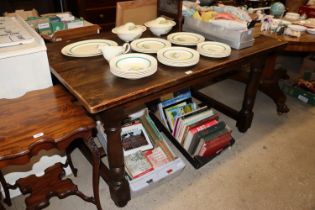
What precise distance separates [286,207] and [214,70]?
922mm

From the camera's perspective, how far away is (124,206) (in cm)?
148

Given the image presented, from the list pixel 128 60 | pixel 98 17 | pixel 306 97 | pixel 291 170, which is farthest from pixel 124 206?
pixel 98 17

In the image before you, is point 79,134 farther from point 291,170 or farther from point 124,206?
point 291,170

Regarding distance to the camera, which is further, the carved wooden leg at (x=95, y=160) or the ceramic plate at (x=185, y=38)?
the ceramic plate at (x=185, y=38)

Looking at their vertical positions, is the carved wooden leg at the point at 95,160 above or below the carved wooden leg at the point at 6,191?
above

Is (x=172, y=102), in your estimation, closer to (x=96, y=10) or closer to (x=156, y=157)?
(x=156, y=157)

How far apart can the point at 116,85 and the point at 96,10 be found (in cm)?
233

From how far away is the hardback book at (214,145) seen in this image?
5.52 ft

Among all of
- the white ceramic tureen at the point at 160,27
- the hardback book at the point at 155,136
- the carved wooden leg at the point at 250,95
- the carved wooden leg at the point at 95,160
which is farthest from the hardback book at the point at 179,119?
the carved wooden leg at the point at 95,160

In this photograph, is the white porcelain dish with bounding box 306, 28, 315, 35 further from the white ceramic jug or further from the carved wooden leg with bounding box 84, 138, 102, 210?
the carved wooden leg with bounding box 84, 138, 102, 210

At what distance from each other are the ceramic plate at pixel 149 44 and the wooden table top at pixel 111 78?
157 mm

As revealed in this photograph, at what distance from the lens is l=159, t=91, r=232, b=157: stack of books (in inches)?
67.3

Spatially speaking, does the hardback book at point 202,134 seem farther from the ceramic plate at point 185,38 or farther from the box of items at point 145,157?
the ceramic plate at point 185,38

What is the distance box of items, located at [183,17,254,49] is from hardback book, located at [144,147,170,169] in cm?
80
